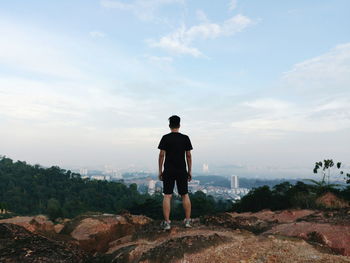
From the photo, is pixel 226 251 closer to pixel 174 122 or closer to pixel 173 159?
pixel 173 159

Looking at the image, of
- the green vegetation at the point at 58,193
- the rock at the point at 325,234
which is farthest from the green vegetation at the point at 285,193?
the green vegetation at the point at 58,193

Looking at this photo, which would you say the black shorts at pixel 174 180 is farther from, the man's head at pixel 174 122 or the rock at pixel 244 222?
the rock at pixel 244 222

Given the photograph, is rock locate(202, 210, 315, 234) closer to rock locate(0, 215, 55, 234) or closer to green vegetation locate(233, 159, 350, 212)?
rock locate(0, 215, 55, 234)

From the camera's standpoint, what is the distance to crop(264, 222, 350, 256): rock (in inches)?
221

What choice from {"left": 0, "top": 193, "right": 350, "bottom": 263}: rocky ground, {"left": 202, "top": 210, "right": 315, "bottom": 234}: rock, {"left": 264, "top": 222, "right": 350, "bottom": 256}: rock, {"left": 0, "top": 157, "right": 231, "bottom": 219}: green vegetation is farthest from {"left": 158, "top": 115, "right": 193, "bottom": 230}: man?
{"left": 0, "top": 157, "right": 231, "bottom": 219}: green vegetation

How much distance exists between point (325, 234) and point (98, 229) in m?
5.07

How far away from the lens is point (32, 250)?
489 cm

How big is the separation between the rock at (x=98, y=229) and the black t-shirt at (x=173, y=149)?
2.70 m

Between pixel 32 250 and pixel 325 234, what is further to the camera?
pixel 325 234

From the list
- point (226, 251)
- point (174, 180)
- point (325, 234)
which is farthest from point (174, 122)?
point (325, 234)

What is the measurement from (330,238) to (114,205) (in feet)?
289

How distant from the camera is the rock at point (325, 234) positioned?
5602mm

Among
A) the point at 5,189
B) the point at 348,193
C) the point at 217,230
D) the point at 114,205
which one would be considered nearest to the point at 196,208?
the point at 348,193

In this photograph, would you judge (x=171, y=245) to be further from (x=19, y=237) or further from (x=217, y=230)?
(x=19, y=237)
